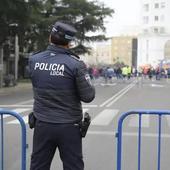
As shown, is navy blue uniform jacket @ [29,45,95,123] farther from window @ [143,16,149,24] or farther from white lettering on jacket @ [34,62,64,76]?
window @ [143,16,149,24]

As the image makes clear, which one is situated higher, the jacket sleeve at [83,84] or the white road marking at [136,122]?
the jacket sleeve at [83,84]

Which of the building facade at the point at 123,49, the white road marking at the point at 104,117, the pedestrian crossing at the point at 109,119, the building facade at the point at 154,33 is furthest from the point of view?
the building facade at the point at 123,49

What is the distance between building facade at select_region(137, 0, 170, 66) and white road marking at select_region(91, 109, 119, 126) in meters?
110

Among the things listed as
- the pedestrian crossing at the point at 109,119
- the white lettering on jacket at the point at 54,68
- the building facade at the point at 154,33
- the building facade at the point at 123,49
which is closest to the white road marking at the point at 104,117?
the pedestrian crossing at the point at 109,119

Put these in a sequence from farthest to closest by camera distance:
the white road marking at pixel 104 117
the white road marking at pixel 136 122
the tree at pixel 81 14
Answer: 1. the tree at pixel 81 14
2. the white road marking at pixel 104 117
3. the white road marking at pixel 136 122

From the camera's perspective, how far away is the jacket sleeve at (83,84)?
4.99 m

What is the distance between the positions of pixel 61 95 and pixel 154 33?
131394 millimetres

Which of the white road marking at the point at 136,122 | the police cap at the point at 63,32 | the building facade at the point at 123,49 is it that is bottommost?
the white road marking at the point at 136,122

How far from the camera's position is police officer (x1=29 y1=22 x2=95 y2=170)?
5020mm

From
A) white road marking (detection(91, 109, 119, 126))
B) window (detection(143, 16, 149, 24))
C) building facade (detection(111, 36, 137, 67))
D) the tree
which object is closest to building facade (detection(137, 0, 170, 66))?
window (detection(143, 16, 149, 24))

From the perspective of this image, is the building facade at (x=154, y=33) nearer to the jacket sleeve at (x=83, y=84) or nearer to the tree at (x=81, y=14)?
the tree at (x=81, y=14)

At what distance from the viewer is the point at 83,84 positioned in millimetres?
4992

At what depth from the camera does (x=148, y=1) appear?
146 m

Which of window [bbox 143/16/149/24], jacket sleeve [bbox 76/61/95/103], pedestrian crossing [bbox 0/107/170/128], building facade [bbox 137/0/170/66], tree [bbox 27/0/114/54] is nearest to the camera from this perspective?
jacket sleeve [bbox 76/61/95/103]
